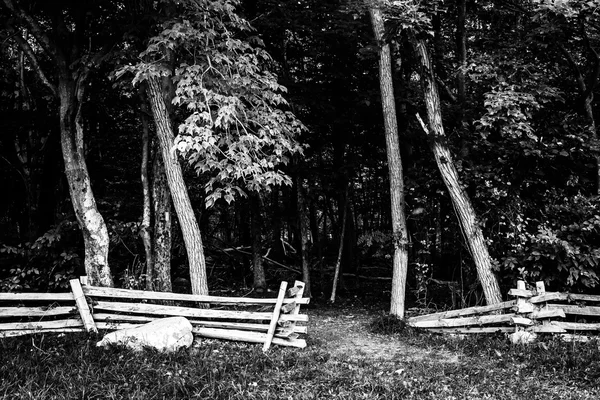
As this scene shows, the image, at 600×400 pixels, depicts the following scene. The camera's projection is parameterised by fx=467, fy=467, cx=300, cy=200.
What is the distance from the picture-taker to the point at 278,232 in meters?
17.7

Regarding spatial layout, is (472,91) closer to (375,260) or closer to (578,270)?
(578,270)

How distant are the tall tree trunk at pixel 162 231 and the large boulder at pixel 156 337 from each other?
3210mm

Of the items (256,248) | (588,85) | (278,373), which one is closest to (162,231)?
(256,248)

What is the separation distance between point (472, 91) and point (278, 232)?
8330mm

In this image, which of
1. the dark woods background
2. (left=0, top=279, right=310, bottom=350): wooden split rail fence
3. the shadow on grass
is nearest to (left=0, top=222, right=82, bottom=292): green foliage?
the dark woods background

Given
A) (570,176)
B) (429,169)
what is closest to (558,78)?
(570,176)

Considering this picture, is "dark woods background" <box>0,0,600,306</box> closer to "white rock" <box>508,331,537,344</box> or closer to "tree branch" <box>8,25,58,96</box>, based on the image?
"tree branch" <box>8,25,58,96</box>

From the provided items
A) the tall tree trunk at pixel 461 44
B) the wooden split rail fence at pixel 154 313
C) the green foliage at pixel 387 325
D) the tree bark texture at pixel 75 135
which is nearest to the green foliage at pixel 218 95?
the wooden split rail fence at pixel 154 313

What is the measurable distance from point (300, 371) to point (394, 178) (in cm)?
582

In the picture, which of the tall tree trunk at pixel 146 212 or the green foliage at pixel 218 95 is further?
the tall tree trunk at pixel 146 212

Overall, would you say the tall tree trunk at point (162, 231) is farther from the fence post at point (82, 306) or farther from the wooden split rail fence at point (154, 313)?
the fence post at point (82, 306)

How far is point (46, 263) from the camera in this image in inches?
480

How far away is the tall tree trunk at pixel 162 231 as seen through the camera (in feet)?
37.3

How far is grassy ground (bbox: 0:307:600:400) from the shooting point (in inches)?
239
